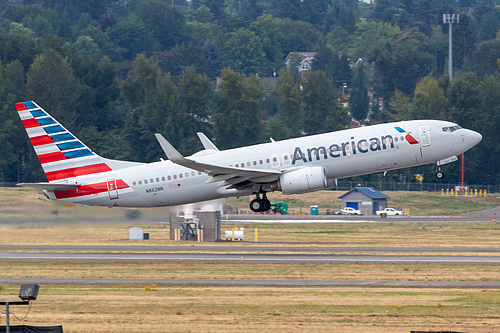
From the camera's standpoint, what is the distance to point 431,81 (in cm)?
14250

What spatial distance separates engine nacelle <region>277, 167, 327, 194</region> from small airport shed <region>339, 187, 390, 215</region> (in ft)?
180

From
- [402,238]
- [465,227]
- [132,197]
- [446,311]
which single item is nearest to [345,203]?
[465,227]

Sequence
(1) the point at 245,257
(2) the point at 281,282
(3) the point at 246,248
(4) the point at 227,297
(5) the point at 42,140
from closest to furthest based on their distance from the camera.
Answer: (4) the point at 227,297 → (2) the point at 281,282 → (1) the point at 245,257 → (5) the point at 42,140 → (3) the point at 246,248

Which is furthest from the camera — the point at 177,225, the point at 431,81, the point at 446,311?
the point at 431,81

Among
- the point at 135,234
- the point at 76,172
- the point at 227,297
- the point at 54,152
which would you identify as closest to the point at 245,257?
the point at 76,172

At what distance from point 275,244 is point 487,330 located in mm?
31990

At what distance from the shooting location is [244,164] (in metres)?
52.6

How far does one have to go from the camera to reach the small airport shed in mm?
105250

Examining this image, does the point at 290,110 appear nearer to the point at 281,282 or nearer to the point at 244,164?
the point at 244,164

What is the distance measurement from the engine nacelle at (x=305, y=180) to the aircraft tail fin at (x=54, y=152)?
11.5 metres

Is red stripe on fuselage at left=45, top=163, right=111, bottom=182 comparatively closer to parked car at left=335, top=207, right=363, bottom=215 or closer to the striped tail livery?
the striped tail livery

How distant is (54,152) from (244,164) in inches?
461

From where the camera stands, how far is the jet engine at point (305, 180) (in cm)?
5038

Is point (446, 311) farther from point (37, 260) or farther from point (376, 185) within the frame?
point (376, 185)
